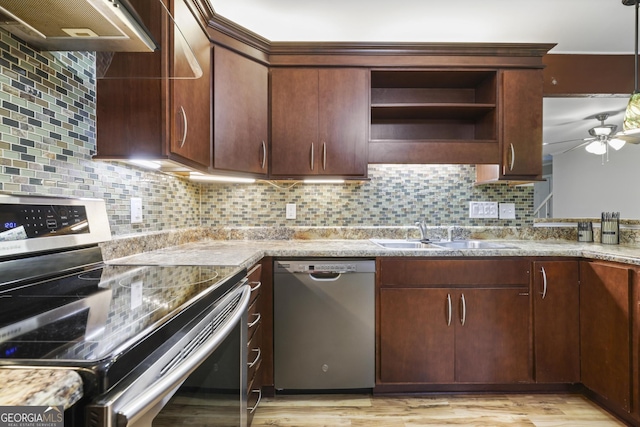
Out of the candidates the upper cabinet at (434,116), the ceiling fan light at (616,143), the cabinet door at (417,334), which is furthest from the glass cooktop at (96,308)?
the ceiling fan light at (616,143)

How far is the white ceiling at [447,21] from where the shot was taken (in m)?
1.91

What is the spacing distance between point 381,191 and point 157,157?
5.15 feet

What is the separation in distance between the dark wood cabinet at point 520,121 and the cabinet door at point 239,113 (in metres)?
1.54

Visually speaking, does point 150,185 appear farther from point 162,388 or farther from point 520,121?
point 520,121

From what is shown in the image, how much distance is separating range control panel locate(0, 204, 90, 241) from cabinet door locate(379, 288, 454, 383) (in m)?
1.48

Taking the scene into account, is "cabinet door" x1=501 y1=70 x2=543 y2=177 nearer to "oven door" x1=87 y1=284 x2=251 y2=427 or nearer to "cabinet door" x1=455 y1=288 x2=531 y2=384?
"cabinet door" x1=455 y1=288 x2=531 y2=384

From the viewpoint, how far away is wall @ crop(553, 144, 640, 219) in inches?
100

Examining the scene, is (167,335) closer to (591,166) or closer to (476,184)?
(476,184)

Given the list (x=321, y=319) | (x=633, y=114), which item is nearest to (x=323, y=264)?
(x=321, y=319)

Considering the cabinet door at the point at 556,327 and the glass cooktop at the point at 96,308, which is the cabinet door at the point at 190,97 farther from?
the cabinet door at the point at 556,327

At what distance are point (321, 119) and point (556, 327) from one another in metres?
1.86

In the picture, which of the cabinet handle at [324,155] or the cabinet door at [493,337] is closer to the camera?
the cabinet door at [493,337]

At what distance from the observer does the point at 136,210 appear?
1.70 meters

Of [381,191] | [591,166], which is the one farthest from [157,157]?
[591,166]
